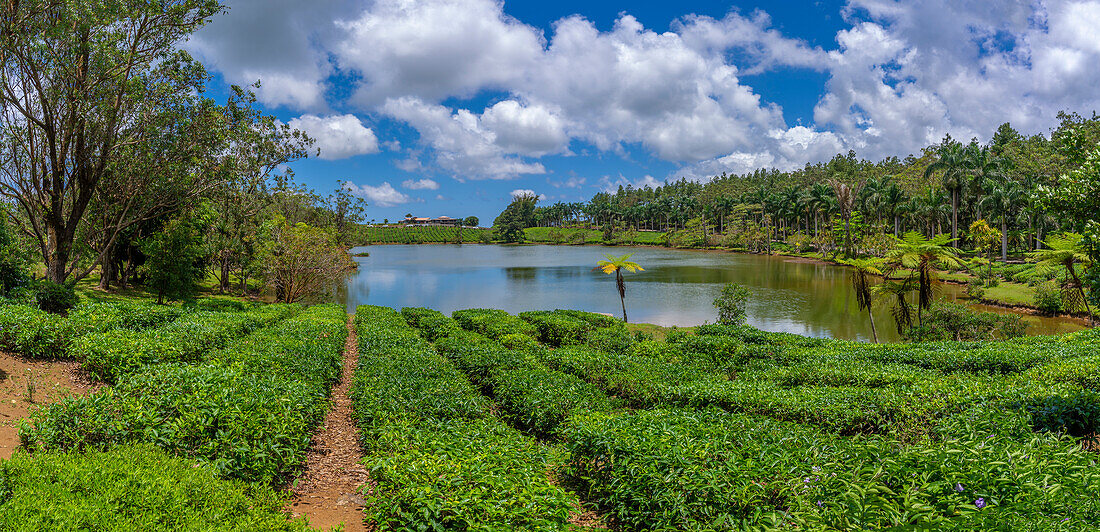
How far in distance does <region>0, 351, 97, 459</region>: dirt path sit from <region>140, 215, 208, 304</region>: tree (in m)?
15.4

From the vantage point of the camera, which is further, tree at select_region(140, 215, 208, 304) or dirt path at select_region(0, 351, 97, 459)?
tree at select_region(140, 215, 208, 304)

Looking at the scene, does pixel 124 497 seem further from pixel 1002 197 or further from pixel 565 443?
pixel 1002 197

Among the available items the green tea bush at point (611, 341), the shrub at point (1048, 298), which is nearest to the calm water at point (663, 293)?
the shrub at point (1048, 298)

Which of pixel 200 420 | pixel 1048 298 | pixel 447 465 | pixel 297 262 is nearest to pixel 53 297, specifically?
pixel 200 420

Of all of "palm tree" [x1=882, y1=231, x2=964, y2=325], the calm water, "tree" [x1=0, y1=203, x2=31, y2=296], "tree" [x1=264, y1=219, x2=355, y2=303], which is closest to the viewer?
"tree" [x1=0, y1=203, x2=31, y2=296]

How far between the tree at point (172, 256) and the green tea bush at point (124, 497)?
21.9m

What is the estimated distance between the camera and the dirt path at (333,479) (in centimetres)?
596

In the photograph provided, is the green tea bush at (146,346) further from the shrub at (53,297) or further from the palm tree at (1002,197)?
the palm tree at (1002,197)

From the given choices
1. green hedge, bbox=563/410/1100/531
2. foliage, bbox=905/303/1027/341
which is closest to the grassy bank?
foliage, bbox=905/303/1027/341

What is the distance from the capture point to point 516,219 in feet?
526

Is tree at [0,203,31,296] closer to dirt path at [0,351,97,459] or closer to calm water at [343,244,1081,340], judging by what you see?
dirt path at [0,351,97,459]

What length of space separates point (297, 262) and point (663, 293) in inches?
1068

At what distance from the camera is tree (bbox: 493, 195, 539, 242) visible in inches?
6107

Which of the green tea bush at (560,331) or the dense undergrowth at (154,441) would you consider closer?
the dense undergrowth at (154,441)
